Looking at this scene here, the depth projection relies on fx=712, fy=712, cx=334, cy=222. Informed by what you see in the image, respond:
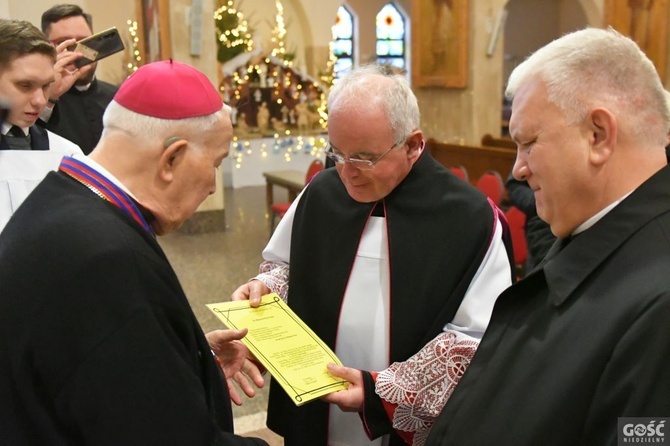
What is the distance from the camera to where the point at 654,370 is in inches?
48.0

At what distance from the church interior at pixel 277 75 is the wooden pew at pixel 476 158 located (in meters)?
0.02

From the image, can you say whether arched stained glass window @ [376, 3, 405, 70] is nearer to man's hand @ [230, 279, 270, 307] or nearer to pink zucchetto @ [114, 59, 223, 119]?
man's hand @ [230, 279, 270, 307]

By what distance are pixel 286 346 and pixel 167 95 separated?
88 cm

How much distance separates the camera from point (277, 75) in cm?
1425

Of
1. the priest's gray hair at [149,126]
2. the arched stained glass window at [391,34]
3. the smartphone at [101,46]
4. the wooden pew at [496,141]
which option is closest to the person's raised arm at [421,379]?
the priest's gray hair at [149,126]

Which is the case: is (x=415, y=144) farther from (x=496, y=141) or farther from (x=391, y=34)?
(x=391, y=34)

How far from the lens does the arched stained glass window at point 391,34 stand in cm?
1986

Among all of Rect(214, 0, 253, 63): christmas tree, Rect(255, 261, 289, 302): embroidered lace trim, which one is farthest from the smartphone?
Rect(214, 0, 253, 63): christmas tree

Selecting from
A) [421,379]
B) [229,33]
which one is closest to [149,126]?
[421,379]

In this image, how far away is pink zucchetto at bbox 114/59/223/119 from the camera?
152 cm

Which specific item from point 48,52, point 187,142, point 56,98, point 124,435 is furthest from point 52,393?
point 56,98

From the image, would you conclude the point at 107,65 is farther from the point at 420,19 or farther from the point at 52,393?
the point at 52,393

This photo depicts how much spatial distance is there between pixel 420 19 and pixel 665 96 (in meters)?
11.4

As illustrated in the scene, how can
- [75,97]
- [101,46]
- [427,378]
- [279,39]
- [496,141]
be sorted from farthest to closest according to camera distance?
1. [279,39]
2. [496,141]
3. [75,97]
4. [101,46]
5. [427,378]
